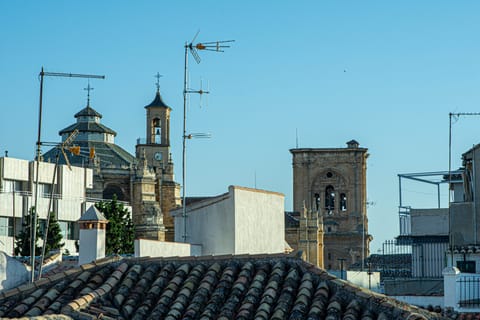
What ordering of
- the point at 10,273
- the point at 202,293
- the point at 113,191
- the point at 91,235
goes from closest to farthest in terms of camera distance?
1. the point at 202,293
2. the point at 10,273
3. the point at 91,235
4. the point at 113,191

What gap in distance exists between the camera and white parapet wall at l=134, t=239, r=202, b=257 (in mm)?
26203

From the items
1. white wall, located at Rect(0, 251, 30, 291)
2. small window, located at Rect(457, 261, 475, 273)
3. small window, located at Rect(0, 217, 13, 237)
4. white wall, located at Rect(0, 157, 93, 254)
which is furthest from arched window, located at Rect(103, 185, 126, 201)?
white wall, located at Rect(0, 251, 30, 291)

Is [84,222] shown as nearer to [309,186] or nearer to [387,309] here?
[387,309]

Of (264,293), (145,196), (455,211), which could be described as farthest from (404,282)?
(145,196)

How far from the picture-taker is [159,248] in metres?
26.8

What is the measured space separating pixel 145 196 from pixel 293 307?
78240 mm

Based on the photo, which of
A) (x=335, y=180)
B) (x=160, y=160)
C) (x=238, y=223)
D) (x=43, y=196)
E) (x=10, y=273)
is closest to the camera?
(x=10, y=273)

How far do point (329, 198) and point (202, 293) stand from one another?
121 metres

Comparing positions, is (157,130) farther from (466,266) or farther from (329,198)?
(466,266)

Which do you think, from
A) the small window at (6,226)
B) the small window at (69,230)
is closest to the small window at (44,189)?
the small window at (69,230)

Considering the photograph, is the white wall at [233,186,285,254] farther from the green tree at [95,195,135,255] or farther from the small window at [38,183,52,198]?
the small window at [38,183,52,198]

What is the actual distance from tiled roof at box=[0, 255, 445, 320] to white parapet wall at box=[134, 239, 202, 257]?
11.9 ft

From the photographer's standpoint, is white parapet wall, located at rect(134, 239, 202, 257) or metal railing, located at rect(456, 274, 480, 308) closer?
white parapet wall, located at rect(134, 239, 202, 257)

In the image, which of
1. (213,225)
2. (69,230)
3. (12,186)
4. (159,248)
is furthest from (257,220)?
(12,186)
